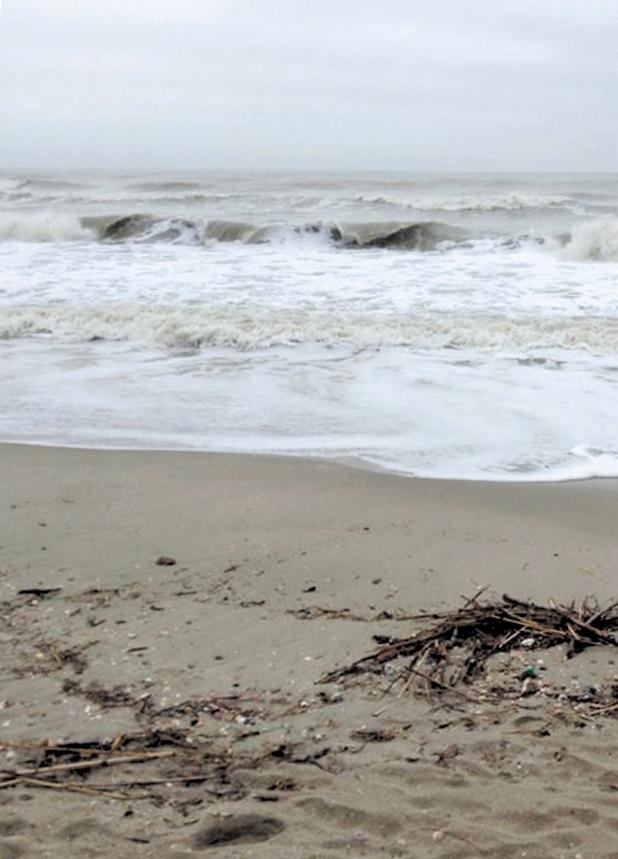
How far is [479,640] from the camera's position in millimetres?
2924

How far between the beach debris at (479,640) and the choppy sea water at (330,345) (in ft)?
6.47

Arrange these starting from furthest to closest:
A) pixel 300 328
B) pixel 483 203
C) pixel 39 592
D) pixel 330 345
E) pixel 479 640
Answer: pixel 483 203, pixel 300 328, pixel 330 345, pixel 39 592, pixel 479 640

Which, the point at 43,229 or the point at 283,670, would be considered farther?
the point at 43,229

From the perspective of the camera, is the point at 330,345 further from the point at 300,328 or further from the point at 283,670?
the point at 283,670

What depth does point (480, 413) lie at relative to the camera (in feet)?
20.1

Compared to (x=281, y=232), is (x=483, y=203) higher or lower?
higher

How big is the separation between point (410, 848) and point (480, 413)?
4393 mm

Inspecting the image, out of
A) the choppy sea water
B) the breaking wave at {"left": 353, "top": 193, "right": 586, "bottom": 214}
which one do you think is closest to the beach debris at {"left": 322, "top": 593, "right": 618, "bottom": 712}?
the choppy sea water

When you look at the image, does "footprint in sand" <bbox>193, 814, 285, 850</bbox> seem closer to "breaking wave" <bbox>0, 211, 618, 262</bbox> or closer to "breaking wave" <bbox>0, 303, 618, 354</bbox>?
"breaking wave" <bbox>0, 303, 618, 354</bbox>

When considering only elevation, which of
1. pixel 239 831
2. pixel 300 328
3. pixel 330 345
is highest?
pixel 300 328

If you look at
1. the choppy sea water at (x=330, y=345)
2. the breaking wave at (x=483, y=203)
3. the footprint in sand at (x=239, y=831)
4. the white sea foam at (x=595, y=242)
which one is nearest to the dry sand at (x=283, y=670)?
the footprint in sand at (x=239, y=831)

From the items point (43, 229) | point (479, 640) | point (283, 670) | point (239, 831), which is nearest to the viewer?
point (239, 831)

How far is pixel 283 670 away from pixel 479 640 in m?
0.65

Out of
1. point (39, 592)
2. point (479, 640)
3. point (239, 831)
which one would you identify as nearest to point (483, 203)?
point (39, 592)
